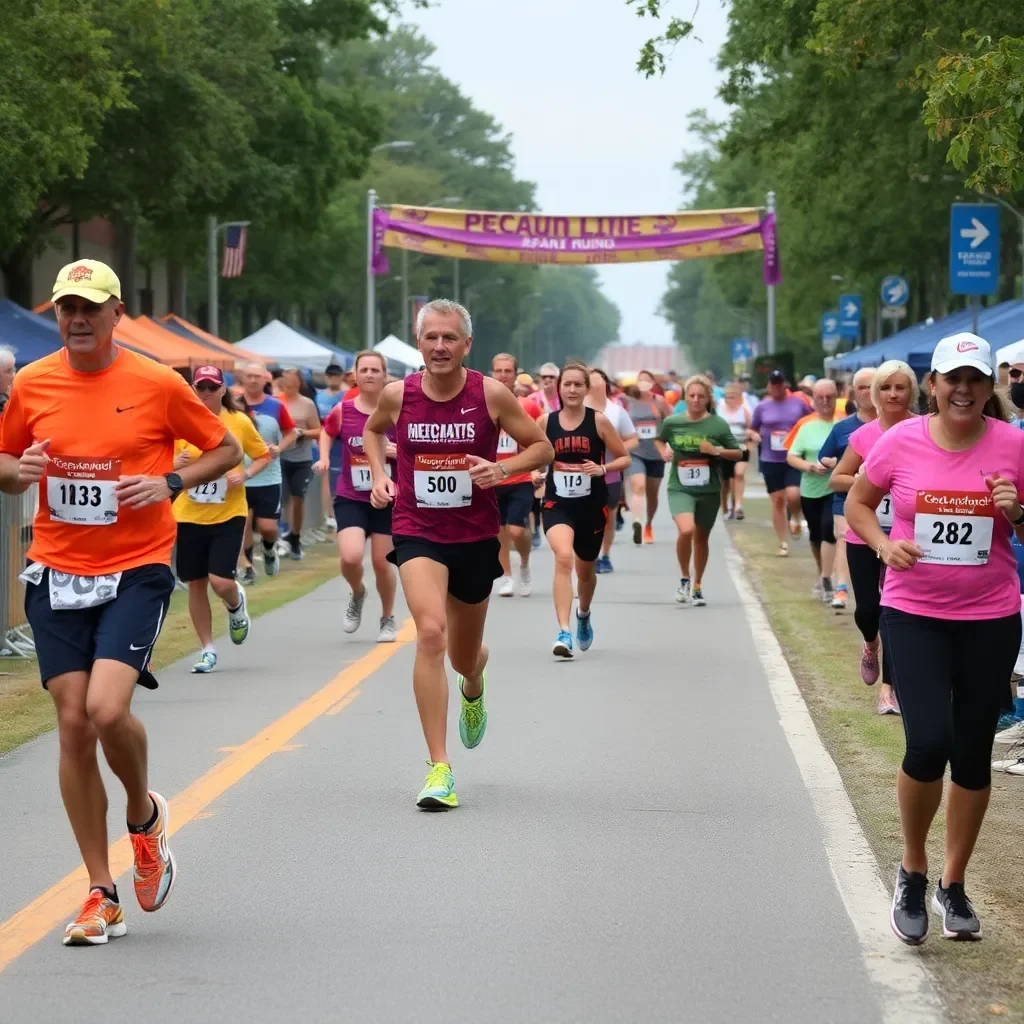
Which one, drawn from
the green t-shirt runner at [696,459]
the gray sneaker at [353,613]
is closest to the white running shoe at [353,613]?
the gray sneaker at [353,613]

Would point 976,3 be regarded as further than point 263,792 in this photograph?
Yes

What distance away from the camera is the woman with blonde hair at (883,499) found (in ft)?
31.5

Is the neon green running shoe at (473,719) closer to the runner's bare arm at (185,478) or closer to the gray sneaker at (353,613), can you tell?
the runner's bare arm at (185,478)

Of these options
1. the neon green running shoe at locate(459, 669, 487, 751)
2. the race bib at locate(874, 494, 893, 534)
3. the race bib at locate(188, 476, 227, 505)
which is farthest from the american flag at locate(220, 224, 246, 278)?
the neon green running shoe at locate(459, 669, 487, 751)

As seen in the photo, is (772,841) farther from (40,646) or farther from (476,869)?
(40,646)

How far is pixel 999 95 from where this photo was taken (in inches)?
461

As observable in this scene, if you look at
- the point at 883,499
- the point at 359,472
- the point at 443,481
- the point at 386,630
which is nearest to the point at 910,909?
the point at 443,481

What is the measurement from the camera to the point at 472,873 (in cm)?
709

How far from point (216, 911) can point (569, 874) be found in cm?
121

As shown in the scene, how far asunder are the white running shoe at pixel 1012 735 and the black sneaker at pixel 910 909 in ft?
13.6

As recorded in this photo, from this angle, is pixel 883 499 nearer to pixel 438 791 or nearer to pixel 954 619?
pixel 438 791

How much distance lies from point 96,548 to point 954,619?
2444mm

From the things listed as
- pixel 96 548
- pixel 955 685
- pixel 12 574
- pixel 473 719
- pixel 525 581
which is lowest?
pixel 525 581

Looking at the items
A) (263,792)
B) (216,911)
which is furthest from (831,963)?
(263,792)
